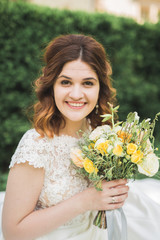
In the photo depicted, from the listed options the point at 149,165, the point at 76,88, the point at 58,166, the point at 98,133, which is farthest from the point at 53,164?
the point at 149,165

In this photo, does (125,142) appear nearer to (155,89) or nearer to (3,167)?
(3,167)

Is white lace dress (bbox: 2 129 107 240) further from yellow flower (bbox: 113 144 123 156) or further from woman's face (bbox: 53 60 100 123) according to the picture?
yellow flower (bbox: 113 144 123 156)

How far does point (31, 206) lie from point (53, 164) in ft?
1.03

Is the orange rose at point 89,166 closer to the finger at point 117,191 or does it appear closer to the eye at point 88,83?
the finger at point 117,191

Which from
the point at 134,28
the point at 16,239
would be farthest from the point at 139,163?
the point at 134,28

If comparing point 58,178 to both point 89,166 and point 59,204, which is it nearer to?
point 59,204

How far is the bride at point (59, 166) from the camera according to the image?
165cm

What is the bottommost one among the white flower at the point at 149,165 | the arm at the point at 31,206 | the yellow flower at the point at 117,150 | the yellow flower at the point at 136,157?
the arm at the point at 31,206

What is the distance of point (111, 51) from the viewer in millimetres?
5883

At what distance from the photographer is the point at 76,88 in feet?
5.60

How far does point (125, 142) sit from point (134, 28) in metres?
5.08

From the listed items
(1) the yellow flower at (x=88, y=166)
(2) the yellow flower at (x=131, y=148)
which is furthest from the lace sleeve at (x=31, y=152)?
(2) the yellow flower at (x=131, y=148)

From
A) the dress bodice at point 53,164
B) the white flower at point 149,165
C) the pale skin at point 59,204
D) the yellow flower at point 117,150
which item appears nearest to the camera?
the yellow flower at point 117,150

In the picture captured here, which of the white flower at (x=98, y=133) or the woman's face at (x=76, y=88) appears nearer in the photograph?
the white flower at (x=98, y=133)
